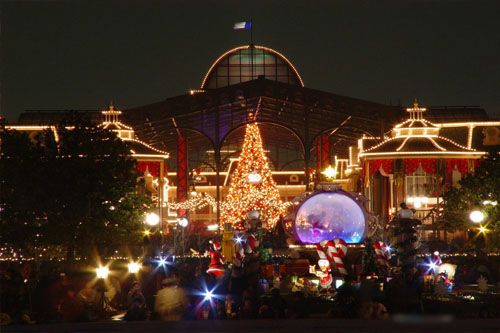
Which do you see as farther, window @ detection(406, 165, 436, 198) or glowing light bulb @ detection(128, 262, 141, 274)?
window @ detection(406, 165, 436, 198)

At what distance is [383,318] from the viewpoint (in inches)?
851

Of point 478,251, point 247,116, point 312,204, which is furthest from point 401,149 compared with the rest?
point 478,251

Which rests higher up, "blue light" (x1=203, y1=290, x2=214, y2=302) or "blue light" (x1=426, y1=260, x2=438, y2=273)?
"blue light" (x1=426, y1=260, x2=438, y2=273)

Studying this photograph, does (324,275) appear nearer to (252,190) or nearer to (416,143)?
(416,143)

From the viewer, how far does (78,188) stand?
35188mm

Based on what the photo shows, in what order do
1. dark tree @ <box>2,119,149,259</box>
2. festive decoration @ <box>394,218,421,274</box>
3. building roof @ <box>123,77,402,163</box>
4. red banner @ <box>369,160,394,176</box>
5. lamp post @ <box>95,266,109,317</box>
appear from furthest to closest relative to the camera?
building roof @ <box>123,77,402,163</box>
red banner @ <box>369,160,394,176</box>
dark tree @ <box>2,119,149,259</box>
festive decoration @ <box>394,218,421,274</box>
lamp post @ <box>95,266,109,317</box>

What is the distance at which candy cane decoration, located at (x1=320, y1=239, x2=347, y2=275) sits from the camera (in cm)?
3008

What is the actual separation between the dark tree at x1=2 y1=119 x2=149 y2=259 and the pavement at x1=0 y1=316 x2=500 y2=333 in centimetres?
1259

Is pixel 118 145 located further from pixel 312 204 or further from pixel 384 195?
pixel 384 195

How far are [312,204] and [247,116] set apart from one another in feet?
106

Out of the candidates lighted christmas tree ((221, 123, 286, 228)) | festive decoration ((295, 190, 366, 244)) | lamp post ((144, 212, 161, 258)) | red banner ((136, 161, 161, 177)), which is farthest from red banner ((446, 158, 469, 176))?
lamp post ((144, 212, 161, 258))

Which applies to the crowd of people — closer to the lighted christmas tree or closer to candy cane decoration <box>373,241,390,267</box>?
candy cane decoration <box>373,241,390,267</box>

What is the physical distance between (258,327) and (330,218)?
1955cm

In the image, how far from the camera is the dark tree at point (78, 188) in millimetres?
34938
